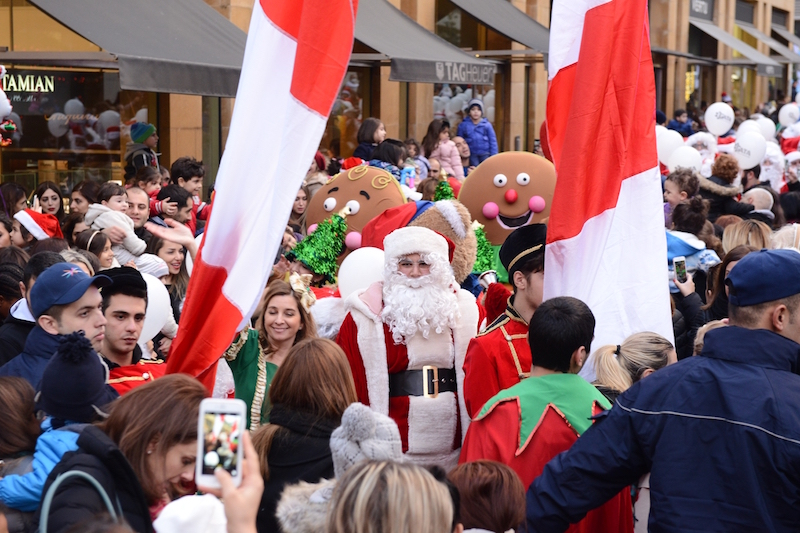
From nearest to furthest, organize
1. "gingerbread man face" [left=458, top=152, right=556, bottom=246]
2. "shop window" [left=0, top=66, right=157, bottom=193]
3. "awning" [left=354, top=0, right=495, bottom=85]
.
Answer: "gingerbread man face" [left=458, top=152, right=556, bottom=246] → "shop window" [left=0, top=66, right=157, bottom=193] → "awning" [left=354, top=0, right=495, bottom=85]

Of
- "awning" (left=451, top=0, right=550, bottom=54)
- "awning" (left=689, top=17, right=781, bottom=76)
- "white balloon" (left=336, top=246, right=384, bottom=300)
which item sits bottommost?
"white balloon" (left=336, top=246, right=384, bottom=300)

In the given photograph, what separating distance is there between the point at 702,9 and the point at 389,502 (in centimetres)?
3473

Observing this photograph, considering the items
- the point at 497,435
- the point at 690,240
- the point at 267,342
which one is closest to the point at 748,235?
the point at 690,240

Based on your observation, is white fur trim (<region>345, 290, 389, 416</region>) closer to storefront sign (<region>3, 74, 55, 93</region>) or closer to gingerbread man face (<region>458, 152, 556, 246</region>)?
gingerbread man face (<region>458, 152, 556, 246</region>)

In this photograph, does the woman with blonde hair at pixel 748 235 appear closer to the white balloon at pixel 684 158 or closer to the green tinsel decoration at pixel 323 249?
the green tinsel decoration at pixel 323 249

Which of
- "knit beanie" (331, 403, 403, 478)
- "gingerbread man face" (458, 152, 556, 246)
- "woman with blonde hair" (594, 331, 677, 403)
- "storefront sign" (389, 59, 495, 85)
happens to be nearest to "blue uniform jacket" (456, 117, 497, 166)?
"storefront sign" (389, 59, 495, 85)

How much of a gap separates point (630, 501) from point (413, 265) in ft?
5.14

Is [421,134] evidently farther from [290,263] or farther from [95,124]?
[290,263]

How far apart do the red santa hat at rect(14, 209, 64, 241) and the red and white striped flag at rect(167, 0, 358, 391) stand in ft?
11.1

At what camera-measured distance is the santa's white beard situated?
4.24m

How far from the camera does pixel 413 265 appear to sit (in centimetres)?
440

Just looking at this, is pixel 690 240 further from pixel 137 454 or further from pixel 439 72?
pixel 439 72

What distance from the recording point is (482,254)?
20.4 feet

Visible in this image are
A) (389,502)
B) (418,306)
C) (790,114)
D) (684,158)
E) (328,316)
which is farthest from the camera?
(790,114)
